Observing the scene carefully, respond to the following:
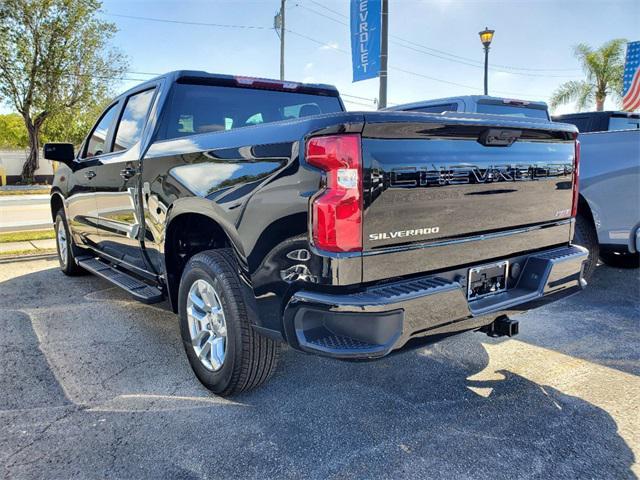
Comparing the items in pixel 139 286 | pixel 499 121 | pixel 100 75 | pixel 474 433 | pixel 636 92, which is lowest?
pixel 474 433

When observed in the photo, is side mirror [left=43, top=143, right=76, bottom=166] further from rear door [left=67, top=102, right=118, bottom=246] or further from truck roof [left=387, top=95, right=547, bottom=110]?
truck roof [left=387, top=95, right=547, bottom=110]

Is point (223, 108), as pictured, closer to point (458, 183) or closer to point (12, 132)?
point (458, 183)

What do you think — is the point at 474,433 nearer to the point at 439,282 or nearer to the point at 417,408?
the point at 417,408

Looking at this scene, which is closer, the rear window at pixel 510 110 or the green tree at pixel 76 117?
the rear window at pixel 510 110

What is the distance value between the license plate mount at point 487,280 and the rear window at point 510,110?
3769 millimetres

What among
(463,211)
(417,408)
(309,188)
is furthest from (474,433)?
(309,188)

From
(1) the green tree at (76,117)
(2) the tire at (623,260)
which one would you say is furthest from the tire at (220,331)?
(1) the green tree at (76,117)

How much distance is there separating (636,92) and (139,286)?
19372 mm

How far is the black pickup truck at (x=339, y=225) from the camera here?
213 cm

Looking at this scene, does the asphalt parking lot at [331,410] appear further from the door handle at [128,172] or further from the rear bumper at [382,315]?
the door handle at [128,172]

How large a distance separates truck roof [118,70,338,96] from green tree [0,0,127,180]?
2718cm

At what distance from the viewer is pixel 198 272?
9.54 ft

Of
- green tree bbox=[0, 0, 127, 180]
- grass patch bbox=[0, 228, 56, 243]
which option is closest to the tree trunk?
green tree bbox=[0, 0, 127, 180]

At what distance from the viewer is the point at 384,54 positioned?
30.1ft
